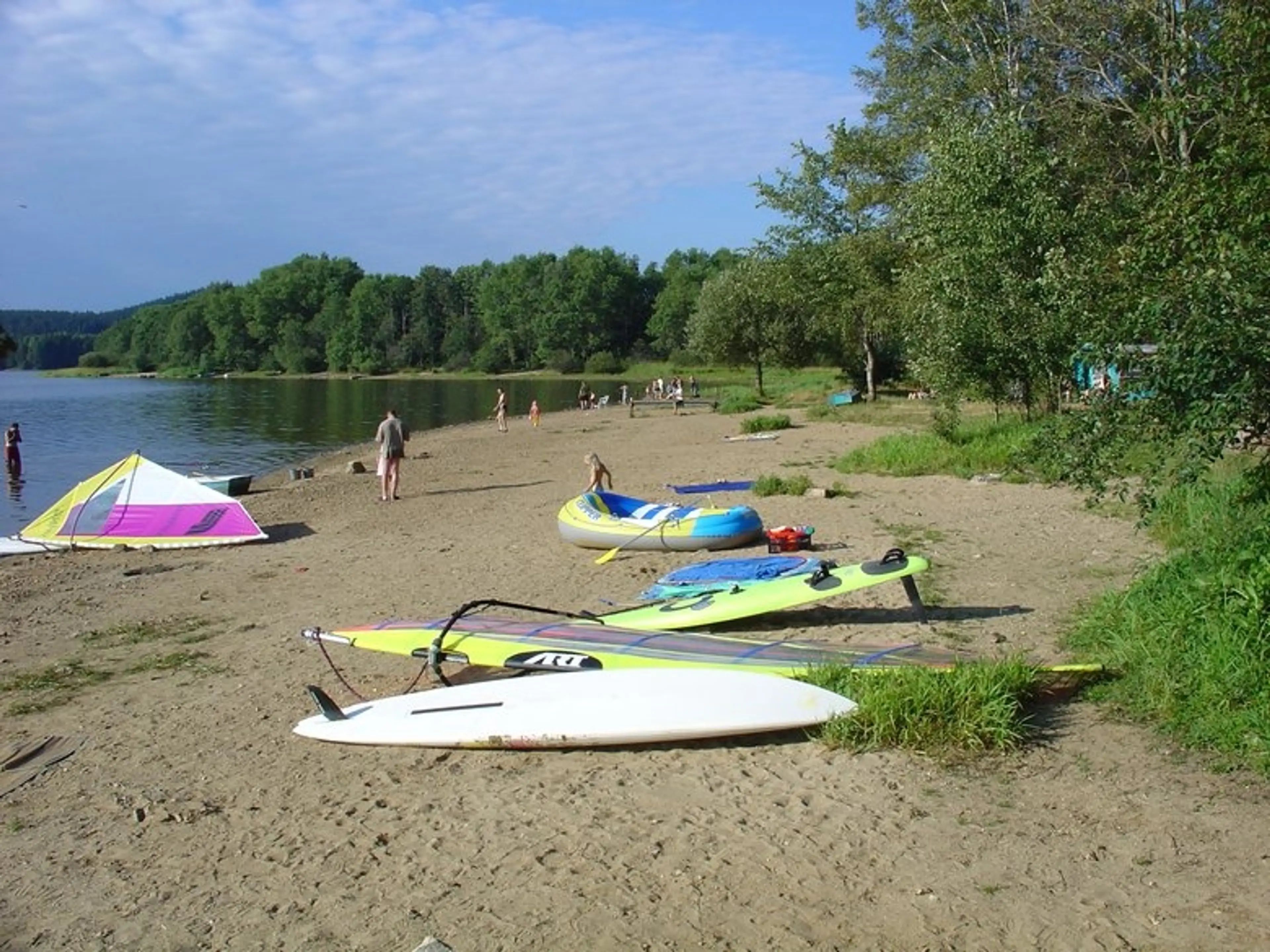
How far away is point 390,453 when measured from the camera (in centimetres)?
2002

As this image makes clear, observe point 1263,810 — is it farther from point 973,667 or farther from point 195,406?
point 195,406

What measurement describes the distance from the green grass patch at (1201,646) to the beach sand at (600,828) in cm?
25

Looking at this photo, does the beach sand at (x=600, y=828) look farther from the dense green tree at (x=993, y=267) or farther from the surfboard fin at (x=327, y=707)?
the dense green tree at (x=993, y=267)

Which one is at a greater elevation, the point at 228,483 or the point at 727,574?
the point at 727,574

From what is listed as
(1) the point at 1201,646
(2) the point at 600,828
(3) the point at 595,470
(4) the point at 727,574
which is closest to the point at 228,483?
(3) the point at 595,470

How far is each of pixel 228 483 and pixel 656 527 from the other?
13116mm

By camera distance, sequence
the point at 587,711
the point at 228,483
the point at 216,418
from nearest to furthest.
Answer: the point at 587,711
the point at 228,483
the point at 216,418

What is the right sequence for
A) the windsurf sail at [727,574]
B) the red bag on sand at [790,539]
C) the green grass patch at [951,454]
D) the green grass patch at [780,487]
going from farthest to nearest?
1. the green grass patch at [951,454]
2. the green grass patch at [780,487]
3. the red bag on sand at [790,539]
4. the windsurf sail at [727,574]

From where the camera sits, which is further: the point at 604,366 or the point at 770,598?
the point at 604,366

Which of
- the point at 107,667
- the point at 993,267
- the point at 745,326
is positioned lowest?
the point at 107,667

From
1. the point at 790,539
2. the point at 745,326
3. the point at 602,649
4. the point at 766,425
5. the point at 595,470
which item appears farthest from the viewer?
the point at 745,326

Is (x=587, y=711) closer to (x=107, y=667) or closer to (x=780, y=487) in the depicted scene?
(x=107, y=667)

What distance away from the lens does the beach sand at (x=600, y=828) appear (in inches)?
183

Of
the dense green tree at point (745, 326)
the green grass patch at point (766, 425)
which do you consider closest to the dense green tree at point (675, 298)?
the dense green tree at point (745, 326)
